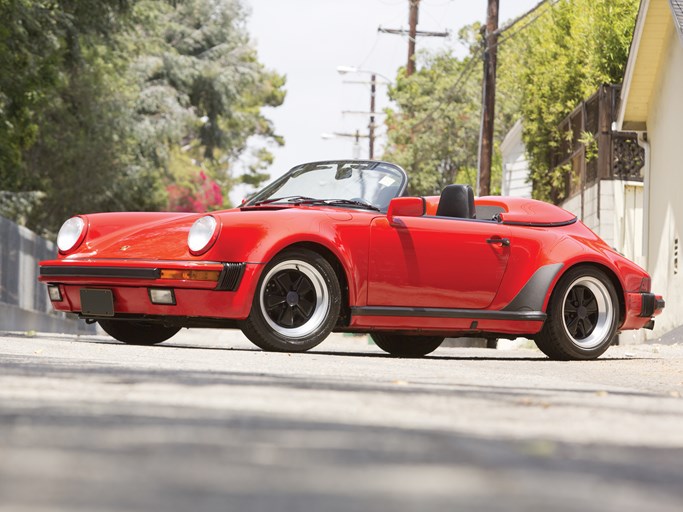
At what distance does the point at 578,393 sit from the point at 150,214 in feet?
16.9

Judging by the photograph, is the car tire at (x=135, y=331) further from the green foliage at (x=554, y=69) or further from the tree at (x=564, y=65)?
the tree at (x=564, y=65)

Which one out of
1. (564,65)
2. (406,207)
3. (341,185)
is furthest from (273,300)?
(564,65)

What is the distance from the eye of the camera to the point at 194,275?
9.49 meters

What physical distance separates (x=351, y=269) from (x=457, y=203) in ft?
4.48

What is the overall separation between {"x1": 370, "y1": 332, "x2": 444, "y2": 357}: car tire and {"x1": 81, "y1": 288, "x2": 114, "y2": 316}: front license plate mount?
309 cm

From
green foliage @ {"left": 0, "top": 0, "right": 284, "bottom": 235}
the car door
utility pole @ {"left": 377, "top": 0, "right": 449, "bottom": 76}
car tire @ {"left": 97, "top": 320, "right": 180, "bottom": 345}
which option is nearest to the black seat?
the car door

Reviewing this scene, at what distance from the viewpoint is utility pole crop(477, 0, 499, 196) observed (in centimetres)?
2809

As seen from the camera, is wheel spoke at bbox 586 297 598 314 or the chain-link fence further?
the chain-link fence

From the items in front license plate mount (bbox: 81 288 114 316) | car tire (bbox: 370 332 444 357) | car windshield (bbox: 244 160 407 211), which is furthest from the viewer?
car tire (bbox: 370 332 444 357)

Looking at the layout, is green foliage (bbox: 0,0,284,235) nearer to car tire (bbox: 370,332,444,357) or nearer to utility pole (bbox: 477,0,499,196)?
utility pole (bbox: 477,0,499,196)

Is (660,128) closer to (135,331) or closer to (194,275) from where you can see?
(135,331)

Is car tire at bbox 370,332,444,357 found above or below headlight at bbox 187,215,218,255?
below

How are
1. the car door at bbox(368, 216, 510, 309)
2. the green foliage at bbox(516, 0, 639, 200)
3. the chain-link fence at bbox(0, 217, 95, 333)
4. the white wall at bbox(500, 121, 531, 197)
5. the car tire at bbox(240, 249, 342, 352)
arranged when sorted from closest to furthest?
the car tire at bbox(240, 249, 342, 352) → the car door at bbox(368, 216, 510, 309) → the chain-link fence at bbox(0, 217, 95, 333) → the green foliage at bbox(516, 0, 639, 200) → the white wall at bbox(500, 121, 531, 197)

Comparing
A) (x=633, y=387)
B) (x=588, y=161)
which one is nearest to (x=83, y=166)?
(x=588, y=161)
